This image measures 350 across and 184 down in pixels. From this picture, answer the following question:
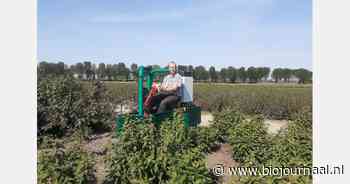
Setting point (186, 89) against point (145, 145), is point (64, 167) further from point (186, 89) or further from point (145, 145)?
point (186, 89)

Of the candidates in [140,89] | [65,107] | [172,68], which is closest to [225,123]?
[172,68]

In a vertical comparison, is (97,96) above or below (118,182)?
above

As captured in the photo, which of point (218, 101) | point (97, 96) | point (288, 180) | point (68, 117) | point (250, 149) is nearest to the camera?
point (288, 180)

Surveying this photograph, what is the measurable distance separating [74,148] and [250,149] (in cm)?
276

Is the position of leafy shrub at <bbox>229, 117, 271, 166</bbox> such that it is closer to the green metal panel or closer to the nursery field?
the nursery field

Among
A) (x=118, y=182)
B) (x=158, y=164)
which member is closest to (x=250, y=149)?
(x=158, y=164)

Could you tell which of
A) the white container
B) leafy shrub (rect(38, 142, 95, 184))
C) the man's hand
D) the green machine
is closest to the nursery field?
leafy shrub (rect(38, 142, 95, 184))

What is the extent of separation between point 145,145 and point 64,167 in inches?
38.4

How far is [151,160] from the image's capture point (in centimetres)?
377

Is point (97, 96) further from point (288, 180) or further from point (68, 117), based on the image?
point (288, 180)

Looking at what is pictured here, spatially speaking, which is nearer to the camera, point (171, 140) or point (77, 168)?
point (77, 168)

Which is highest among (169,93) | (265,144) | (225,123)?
(169,93)

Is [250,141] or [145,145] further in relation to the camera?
[250,141]

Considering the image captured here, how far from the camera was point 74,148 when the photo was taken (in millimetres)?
3992
